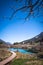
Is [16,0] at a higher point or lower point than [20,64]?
higher

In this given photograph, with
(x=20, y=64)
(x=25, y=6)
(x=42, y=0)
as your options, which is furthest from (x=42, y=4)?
(x=20, y=64)

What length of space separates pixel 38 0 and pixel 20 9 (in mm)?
333

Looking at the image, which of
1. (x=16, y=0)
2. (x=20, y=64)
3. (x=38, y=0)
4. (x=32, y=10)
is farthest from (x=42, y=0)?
(x=20, y=64)

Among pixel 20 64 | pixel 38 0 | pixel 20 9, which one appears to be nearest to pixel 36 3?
pixel 38 0

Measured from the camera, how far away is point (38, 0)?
8.55ft

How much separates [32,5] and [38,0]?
13cm

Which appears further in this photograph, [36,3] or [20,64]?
[20,64]

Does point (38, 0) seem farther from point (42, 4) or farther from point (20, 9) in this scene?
point (20, 9)

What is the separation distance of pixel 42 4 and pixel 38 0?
110mm

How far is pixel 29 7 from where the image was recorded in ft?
8.61

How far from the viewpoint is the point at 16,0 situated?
A: 104 inches

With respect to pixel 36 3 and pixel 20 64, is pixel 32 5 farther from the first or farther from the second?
pixel 20 64

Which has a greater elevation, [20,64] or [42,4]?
[42,4]

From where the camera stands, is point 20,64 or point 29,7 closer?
point 29,7
